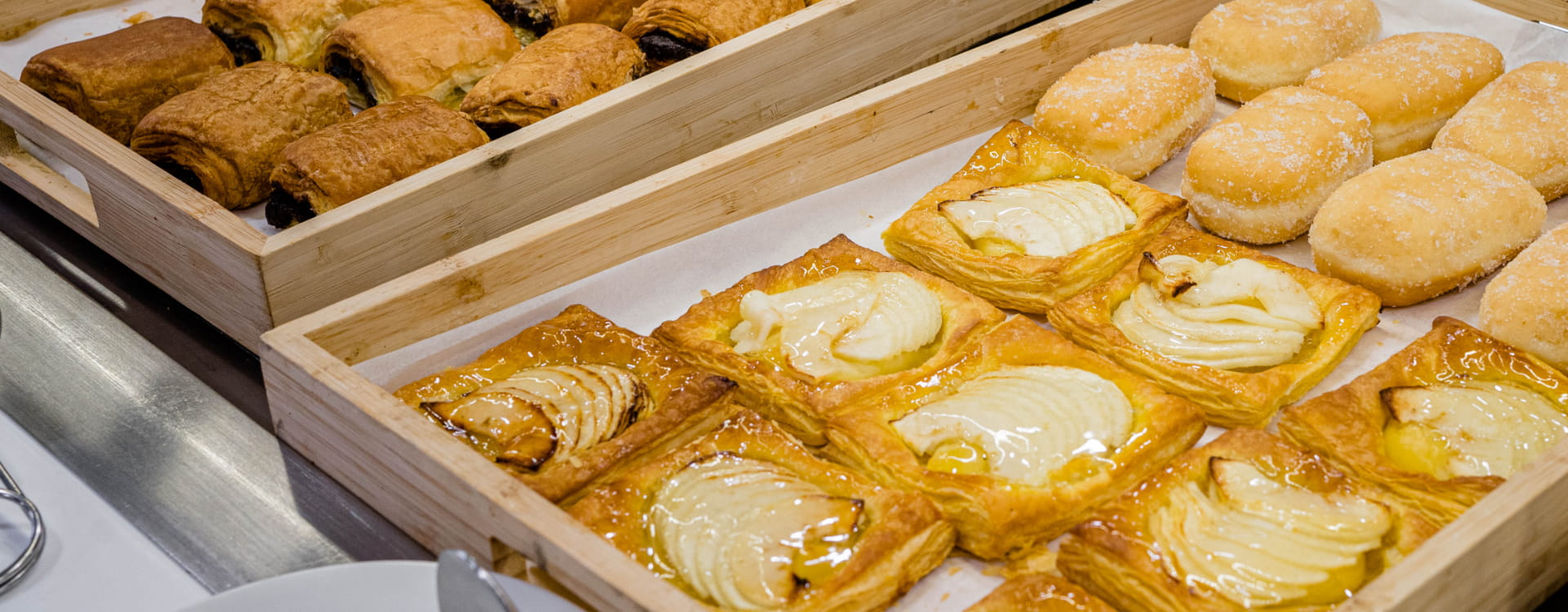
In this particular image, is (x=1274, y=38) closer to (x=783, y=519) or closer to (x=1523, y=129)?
(x=1523, y=129)

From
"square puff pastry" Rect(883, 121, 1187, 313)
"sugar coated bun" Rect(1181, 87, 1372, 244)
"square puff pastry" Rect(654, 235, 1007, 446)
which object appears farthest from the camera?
"sugar coated bun" Rect(1181, 87, 1372, 244)

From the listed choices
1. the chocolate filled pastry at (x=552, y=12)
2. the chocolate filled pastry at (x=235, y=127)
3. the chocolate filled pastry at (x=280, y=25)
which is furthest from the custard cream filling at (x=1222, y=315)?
the chocolate filled pastry at (x=280, y=25)

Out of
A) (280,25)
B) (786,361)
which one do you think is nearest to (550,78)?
(280,25)

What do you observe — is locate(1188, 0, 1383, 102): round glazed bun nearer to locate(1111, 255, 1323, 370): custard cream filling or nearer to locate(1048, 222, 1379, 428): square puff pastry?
locate(1048, 222, 1379, 428): square puff pastry

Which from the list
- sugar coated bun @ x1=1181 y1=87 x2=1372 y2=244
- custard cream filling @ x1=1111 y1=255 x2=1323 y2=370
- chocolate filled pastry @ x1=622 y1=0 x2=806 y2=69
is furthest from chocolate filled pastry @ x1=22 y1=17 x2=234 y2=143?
sugar coated bun @ x1=1181 y1=87 x2=1372 y2=244

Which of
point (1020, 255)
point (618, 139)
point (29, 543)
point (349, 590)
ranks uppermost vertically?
point (618, 139)

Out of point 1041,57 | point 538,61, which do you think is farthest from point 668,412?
point 1041,57
